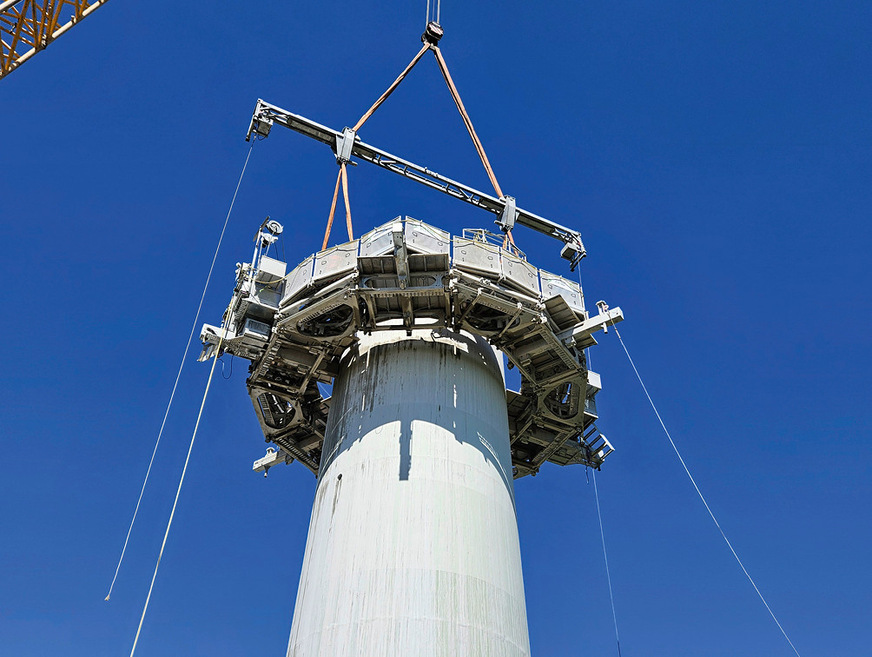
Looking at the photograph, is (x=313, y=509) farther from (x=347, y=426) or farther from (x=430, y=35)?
(x=430, y=35)

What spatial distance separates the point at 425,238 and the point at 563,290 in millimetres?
5983

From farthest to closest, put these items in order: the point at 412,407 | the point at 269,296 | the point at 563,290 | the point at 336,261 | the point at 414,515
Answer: the point at 563,290, the point at 269,296, the point at 336,261, the point at 412,407, the point at 414,515

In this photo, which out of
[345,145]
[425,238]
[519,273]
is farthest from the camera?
[345,145]

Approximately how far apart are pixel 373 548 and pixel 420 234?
35.0 ft

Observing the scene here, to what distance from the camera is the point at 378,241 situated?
25688mm

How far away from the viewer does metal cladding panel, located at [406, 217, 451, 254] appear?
82.4ft

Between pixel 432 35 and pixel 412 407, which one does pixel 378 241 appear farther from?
pixel 432 35

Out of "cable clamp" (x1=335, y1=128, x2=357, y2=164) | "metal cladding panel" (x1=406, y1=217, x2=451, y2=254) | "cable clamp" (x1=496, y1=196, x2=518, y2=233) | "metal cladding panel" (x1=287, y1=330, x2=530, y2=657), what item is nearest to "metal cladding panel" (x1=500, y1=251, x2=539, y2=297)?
"metal cladding panel" (x1=406, y1=217, x2=451, y2=254)

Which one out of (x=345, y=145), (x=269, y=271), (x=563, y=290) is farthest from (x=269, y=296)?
(x=345, y=145)

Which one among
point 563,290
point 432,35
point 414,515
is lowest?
point 414,515

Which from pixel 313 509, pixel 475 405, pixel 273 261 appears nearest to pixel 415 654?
pixel 313 509

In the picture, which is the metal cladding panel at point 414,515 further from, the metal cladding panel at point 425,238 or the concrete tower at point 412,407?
the metal cladding panel at point 425,238

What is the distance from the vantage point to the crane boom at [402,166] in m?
36.3

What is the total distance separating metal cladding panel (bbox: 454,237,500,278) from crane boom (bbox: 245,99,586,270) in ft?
35.4
